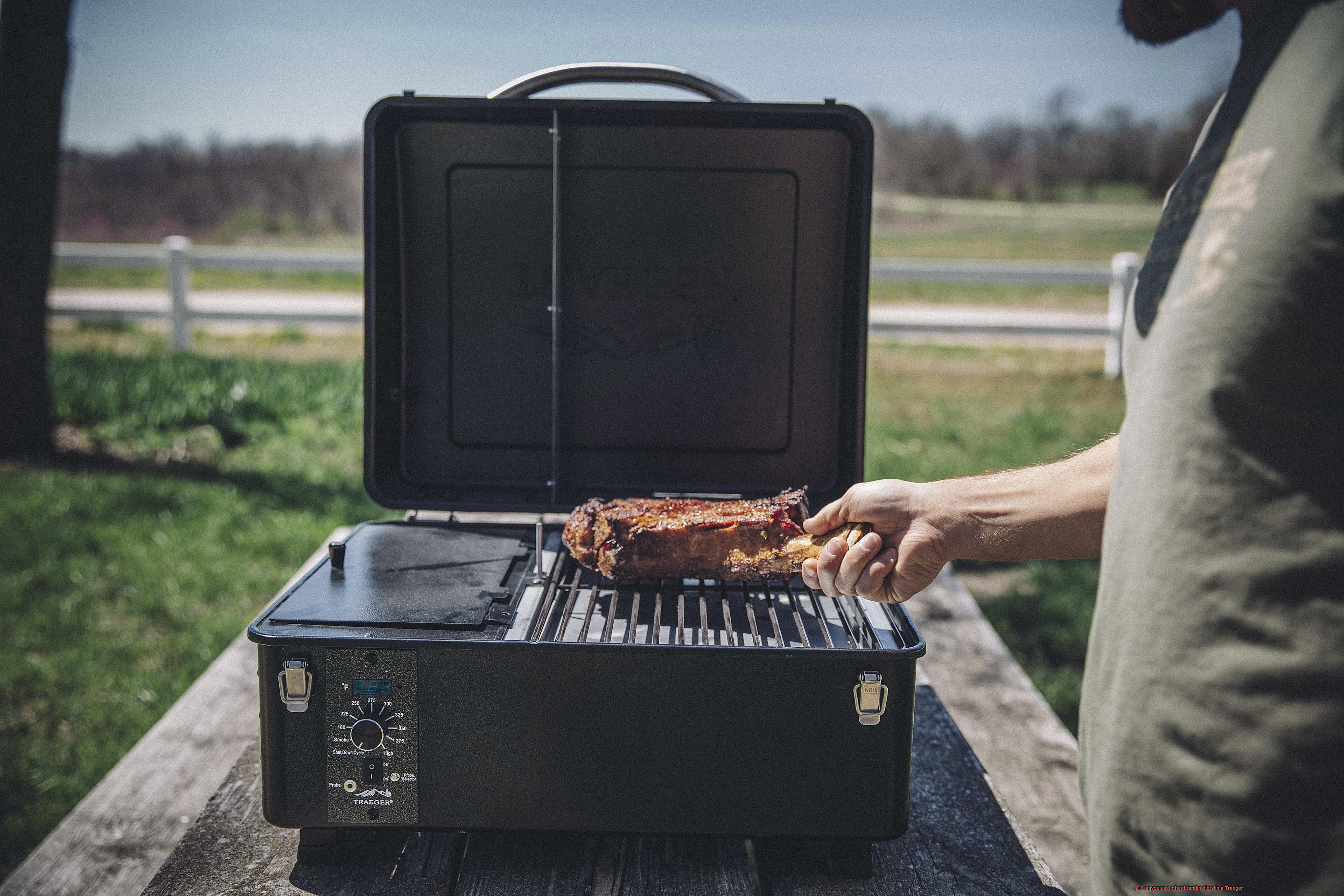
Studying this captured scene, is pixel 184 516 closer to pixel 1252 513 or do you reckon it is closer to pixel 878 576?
pixel 878 576

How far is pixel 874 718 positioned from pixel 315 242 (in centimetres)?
2116

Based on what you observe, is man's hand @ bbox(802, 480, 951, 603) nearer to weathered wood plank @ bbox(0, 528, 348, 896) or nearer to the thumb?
the thumb

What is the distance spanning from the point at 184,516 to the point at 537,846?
153 inches

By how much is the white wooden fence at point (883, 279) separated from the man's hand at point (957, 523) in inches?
268

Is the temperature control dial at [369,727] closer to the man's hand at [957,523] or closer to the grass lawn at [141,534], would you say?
the man's hand at [957,523]

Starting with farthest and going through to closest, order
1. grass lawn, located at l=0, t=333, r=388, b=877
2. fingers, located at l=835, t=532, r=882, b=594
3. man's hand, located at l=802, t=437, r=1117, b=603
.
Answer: grass lawn, located at l=0, t=333, r=388, b=877
fingers, located at l=835, t=532, r=882, b=594
man's hand, located at l=802, t=437, r=1117, b=603

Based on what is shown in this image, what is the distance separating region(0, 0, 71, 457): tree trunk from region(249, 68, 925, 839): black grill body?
4.53m

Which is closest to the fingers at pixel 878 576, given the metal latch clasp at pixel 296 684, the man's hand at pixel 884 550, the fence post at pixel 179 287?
the man's hand at pixel 884 550

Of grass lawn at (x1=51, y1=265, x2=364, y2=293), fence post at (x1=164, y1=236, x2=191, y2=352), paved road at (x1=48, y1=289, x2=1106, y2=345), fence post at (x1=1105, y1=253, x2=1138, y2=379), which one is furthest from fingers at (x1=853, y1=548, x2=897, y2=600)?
grass lawn at (x1=51, y1=265, x2=364, y2=293)

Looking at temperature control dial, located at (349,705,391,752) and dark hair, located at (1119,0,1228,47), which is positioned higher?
dark hair, located at (1119,0,1228,47)

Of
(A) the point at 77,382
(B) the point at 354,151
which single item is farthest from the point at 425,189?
(B) the point at 354,151

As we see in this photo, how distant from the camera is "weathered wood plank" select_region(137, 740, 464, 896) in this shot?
121 cm

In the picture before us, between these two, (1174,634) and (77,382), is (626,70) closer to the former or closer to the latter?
(1174,634)

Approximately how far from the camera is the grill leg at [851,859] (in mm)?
1229
